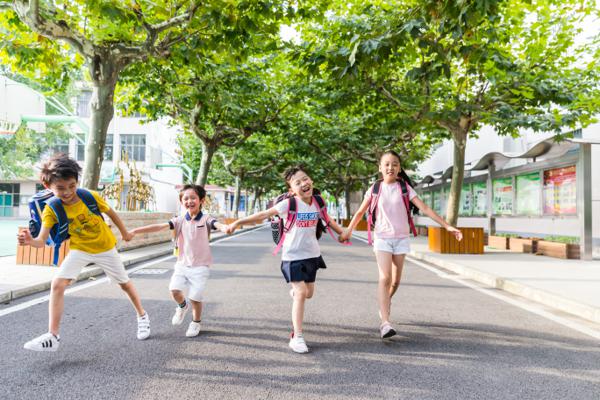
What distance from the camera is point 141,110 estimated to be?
653 inches

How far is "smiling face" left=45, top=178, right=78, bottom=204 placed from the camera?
3742 millimetres

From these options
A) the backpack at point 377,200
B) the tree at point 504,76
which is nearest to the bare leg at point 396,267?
the backpack at point 377,200

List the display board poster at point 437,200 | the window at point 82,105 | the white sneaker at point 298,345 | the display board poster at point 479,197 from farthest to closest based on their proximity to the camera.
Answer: the window at point 82,105
the display board poster at point 437,200
the display board poster at point 479,197
the white sneaker at point 298,345

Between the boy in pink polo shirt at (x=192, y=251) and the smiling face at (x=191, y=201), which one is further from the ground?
the smiling face at (x=191, y=201)

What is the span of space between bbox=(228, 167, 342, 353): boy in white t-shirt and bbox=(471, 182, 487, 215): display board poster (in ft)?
47.5

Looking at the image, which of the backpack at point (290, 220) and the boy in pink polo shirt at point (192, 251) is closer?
the backpack at point (290, 220)

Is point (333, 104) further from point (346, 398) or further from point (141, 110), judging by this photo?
point (346, 398)

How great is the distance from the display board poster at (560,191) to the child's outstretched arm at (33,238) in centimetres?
1175

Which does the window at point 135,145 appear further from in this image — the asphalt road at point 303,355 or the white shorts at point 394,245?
the white shorts at point 394,245

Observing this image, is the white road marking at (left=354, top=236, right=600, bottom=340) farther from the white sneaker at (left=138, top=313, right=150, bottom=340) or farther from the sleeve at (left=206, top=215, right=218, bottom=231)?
the white sneaker at (left=138, top=313, right=150, bottom=340)

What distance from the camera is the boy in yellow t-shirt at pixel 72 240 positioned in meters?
3.72

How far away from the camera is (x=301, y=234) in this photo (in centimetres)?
413

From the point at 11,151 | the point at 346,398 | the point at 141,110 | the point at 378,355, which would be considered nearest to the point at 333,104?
the point at 141,110

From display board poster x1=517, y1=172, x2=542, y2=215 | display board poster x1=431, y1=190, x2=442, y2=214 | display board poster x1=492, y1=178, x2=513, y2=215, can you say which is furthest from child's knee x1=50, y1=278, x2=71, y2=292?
display board poster x1=431, y1=190, x2=442, y2=214
